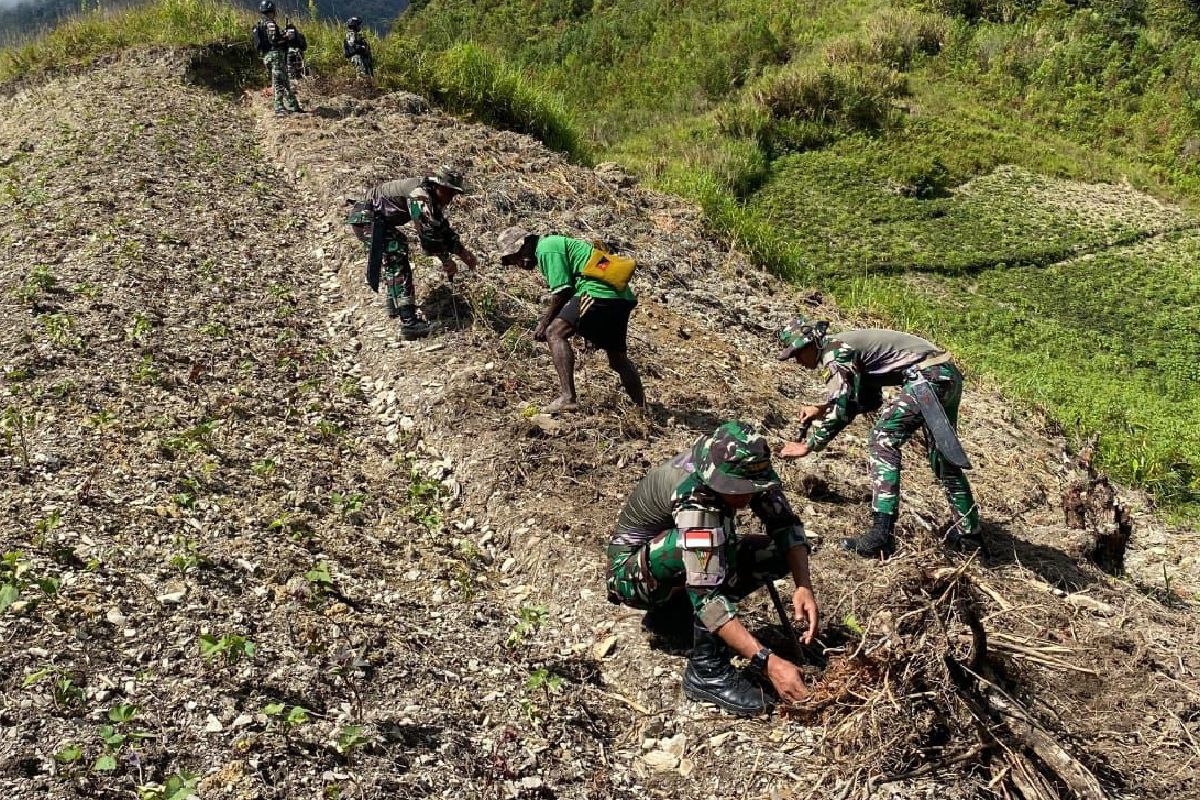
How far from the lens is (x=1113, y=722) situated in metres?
3.37

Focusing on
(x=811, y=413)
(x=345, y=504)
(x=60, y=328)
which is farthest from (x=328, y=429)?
(x=811, y=413)

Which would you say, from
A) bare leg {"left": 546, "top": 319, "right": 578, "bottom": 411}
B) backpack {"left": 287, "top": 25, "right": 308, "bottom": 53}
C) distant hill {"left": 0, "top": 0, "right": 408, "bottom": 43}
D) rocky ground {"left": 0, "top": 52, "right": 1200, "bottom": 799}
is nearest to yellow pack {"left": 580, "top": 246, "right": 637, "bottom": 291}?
bare leg {"left": 546, "top": 319, "right": 578, "bottom": 411}

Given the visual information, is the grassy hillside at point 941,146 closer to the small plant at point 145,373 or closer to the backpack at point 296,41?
the backpack at point 296,41

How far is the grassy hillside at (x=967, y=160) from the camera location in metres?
10.2

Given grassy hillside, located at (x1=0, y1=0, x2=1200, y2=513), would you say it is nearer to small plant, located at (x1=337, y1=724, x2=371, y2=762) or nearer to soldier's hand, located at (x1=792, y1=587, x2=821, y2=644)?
soldier's hand, located at (x1=792, y1=587, x2=821, y2=644)

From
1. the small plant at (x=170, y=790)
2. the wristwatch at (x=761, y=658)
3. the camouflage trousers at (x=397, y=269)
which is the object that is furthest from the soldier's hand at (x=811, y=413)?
the small plant at (x=170, y=790)

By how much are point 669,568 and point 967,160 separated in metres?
15.0

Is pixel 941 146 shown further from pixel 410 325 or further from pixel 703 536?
pixel 703 536

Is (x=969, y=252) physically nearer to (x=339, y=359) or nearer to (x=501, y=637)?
(x=339, y=359)

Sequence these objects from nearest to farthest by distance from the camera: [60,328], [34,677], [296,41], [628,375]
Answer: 1. [34,677]
2. [628,375]
3. [60,328]
4. [296,41]

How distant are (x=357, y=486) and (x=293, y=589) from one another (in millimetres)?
1240

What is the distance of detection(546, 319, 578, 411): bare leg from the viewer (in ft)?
18.0

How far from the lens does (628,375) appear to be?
229 inches

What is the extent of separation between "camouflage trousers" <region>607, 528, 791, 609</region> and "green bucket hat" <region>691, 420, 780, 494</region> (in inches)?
11.1
